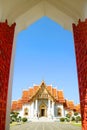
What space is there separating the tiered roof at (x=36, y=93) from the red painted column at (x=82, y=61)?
2709cm

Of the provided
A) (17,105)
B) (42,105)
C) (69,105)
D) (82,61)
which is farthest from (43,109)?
(82,61)

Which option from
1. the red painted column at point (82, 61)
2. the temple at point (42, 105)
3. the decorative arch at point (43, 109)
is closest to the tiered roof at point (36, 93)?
the temple at point (42, 105)

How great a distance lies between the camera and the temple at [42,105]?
30202mm

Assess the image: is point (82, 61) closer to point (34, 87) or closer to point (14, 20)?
point (14, 20)

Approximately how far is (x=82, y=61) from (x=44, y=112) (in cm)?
2864

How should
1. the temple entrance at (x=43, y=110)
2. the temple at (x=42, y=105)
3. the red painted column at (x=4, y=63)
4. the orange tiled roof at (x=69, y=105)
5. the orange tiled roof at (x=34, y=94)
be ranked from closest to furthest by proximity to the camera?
the red painted column at (x=4, y=63) → the temple at (x=42, y=105) → the temple entrance at (x=43, y=110) → the orange tiled roof at (x=34, y=94) → the orange tiled roof at (x=69, y=105)

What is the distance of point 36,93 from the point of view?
101ft

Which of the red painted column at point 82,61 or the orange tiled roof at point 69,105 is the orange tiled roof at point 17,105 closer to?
the orange tiled roof at point 69,105

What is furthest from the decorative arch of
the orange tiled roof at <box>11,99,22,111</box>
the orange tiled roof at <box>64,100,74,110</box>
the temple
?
the orange tiled roof at <box>64,100,74,110</box>

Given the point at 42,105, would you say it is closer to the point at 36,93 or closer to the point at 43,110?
the point at 43,110

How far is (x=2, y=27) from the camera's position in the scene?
3.93m

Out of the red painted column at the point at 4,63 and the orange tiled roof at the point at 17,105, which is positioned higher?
the red painted column at the point at 4,63

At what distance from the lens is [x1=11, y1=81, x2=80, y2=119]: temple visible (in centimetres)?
3020

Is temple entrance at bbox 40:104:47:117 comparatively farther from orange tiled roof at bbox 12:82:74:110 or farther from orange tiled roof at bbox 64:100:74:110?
orange tiled roof at bbox 64:100:74:110
